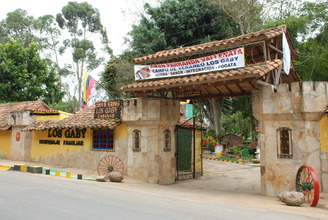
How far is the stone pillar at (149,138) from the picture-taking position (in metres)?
12.5

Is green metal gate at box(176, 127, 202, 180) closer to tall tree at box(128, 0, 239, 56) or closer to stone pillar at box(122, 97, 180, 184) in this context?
stone pillar at box(122, 97, 180, 184)

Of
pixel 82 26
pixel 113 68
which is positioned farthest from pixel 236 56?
pixel 82 26

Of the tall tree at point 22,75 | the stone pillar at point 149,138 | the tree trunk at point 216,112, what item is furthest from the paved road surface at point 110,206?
the tall tree at point 22,75

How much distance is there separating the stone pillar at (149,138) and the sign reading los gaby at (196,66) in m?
1.21

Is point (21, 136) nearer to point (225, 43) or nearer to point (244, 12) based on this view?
point (225, 43)

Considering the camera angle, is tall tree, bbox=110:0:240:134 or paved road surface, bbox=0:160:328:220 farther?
tall tree, bbox=110:0:240:134

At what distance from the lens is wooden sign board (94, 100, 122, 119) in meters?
13.5

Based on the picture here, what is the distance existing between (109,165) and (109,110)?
2720 mm

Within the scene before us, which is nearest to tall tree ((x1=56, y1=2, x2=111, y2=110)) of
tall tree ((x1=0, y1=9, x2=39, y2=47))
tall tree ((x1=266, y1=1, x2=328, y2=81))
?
tall tree ((x1=0, y1=9, x2=39, y2=47))

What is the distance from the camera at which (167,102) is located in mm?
12977

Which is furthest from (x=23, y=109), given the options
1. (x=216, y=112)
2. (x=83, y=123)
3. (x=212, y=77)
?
(x=216, y=112)

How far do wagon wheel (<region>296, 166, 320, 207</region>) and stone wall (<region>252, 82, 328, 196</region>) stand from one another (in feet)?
1.87

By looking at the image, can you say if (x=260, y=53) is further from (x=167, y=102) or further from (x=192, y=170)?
(x=192, y=170)

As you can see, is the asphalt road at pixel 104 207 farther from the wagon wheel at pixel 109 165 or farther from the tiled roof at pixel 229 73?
the wagon wheel at pixel 109 165
